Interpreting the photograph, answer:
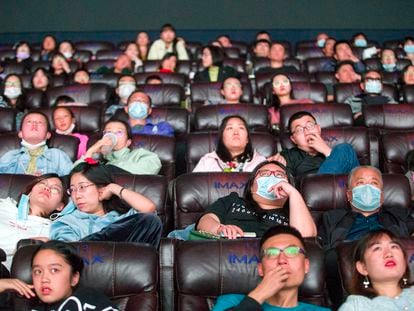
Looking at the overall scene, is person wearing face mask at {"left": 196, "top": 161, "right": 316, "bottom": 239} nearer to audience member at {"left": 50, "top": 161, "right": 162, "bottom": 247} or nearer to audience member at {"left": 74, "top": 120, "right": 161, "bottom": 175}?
audience member at {"left": 50, "top": 161, "right": 162, "bottom": 247}

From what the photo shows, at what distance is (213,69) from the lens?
24.3 ft

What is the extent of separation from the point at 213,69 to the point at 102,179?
3.95 meters

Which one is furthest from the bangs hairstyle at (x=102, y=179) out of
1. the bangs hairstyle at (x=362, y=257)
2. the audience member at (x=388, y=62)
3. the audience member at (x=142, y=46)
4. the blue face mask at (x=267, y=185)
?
the audience member at (x=142, y=46)

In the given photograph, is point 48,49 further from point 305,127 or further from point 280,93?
point 305,127

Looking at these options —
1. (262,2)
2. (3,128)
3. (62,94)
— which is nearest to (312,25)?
(262,2)

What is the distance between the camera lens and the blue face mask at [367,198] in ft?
11.8

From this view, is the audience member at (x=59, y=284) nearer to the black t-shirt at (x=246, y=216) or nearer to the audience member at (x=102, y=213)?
the audience member at (x=102, y=213)

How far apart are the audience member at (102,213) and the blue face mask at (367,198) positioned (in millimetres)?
1053

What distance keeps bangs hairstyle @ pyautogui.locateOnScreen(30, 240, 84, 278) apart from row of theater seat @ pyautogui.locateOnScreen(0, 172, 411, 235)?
1.06m

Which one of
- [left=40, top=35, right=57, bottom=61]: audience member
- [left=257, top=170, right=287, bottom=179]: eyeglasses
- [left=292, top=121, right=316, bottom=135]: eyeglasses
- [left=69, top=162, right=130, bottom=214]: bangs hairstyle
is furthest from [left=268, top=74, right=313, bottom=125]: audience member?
[left=40, top=35, right=57, bottom=61]: audience member

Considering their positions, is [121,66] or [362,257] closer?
[362,257]

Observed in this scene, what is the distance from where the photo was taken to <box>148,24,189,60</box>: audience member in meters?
9.16

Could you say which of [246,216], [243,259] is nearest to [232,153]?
[246,216]

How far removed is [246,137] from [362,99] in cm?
212
